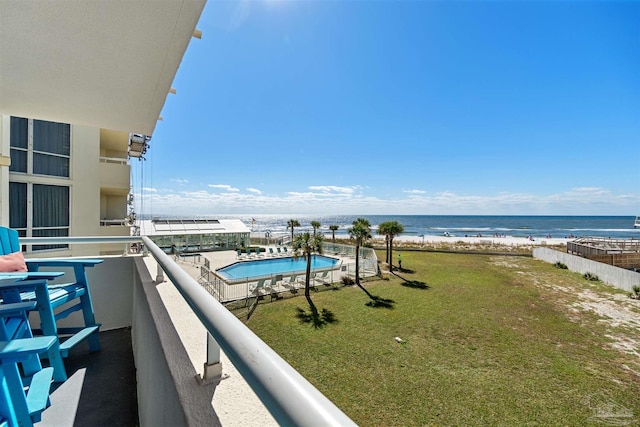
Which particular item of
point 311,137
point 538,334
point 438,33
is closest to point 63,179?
point 538,334

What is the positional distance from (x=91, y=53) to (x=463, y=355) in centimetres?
947

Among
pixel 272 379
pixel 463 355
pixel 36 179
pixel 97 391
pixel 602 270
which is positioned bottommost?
pixel 463 355

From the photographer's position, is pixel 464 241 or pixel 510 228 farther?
pixel 510 228

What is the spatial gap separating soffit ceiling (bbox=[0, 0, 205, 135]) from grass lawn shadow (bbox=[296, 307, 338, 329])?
8200 mm

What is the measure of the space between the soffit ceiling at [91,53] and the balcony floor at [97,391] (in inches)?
112

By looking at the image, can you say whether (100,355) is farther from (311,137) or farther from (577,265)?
(311,137)

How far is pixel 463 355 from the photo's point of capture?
722 cm

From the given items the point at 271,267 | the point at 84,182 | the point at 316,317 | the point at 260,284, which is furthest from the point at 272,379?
the point at 271,267

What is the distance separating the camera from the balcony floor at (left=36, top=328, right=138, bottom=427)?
79.1 inches

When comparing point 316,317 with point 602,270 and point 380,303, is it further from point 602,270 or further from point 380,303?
point 602,270

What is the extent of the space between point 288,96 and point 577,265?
22.1m

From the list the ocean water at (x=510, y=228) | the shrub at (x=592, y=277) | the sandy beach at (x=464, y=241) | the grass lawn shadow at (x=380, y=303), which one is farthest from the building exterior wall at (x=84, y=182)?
the ocean water at (x=510, y=228)

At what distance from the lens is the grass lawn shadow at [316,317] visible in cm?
924

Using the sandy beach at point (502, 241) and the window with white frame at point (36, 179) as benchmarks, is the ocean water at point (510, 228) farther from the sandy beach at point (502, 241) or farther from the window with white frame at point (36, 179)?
the window with white frame at point (36, 179)
